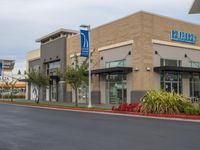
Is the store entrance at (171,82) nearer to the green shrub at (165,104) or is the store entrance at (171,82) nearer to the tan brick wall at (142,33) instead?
the tan brick wall at (142,33)

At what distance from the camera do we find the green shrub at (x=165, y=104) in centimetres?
2309

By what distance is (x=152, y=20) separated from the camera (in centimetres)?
3419

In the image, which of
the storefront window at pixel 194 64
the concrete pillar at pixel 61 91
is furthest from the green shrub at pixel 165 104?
the concrete pillar at pixel 61 91

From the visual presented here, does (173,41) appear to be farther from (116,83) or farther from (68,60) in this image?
(68,60)

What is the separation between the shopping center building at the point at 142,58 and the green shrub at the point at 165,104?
8865 mm

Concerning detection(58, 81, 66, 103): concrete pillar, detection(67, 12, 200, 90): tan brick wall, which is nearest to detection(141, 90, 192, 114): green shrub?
detection(67, 12, 200, 90): tan brick wall

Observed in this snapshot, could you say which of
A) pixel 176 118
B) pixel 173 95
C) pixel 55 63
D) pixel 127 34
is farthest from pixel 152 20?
pixel 55 63

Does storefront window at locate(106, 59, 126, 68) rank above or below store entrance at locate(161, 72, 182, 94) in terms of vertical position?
above

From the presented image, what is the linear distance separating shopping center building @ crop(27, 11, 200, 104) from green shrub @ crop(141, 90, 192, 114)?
8865mm

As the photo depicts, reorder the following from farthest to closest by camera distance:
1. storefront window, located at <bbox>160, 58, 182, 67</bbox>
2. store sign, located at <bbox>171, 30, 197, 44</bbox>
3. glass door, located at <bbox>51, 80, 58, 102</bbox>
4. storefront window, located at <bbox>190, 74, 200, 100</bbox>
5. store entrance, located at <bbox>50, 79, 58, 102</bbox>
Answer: glass door, located at <bbox>51, 80, 58, 102</bbox>, store entrance, located at <bbox>50, 79, 58, 102</bbox>, storefront window, located at <bbox>190, 74, 200, 100</bbox>, store sign, located at <bbox>171, 30, 197, 44</bbox>, storefront window, located at <bbox>160, 58, 182, 67</bbox>

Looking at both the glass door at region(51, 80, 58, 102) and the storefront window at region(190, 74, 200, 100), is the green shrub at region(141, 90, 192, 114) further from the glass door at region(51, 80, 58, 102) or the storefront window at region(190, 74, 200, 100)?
the glass door at region(51, 80, 58, 102)

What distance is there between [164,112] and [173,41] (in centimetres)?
1501

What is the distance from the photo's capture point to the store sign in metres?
36.3

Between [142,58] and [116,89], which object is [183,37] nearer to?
[142,58]
